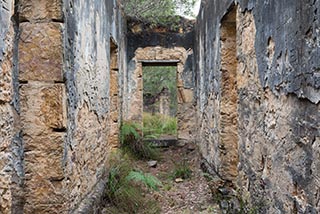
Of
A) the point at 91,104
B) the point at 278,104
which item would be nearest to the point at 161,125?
the point at 91,104

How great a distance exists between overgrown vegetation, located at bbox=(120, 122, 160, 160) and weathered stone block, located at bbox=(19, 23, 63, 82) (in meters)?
3.91

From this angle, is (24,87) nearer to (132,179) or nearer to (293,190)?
(293,190)

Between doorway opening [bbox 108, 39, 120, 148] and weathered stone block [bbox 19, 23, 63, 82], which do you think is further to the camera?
doorway opening [bbox 108, 39, 120, 148]

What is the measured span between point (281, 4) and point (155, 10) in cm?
680

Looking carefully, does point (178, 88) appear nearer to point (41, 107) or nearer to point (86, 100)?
point (86, 100)

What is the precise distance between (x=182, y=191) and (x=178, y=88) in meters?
3.72

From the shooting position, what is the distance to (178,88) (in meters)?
8.30

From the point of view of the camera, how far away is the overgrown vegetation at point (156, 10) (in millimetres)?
8289

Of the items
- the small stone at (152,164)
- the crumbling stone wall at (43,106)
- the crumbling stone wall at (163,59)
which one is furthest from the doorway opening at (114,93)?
the crumbling stone wall at (43,106)

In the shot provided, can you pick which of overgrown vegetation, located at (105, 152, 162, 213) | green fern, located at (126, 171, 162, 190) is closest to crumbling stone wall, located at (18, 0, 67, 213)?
overgrown vegetation, located at (105, 152, 162, 213)

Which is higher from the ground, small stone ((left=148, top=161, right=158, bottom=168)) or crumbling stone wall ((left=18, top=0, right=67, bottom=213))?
crumbling stone wall ((left=18, top=0, right=67, bottom=213))

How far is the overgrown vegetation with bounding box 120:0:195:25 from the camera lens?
8.29 meters

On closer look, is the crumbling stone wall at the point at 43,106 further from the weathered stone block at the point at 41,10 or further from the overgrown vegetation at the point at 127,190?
the overgrown vegetation at the point at 127,190

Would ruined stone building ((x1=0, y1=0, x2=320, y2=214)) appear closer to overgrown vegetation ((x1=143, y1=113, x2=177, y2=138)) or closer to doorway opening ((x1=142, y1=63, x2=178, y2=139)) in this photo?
overgrown vegetation ((x1=143, y1=113, x2=177, y2=138))
